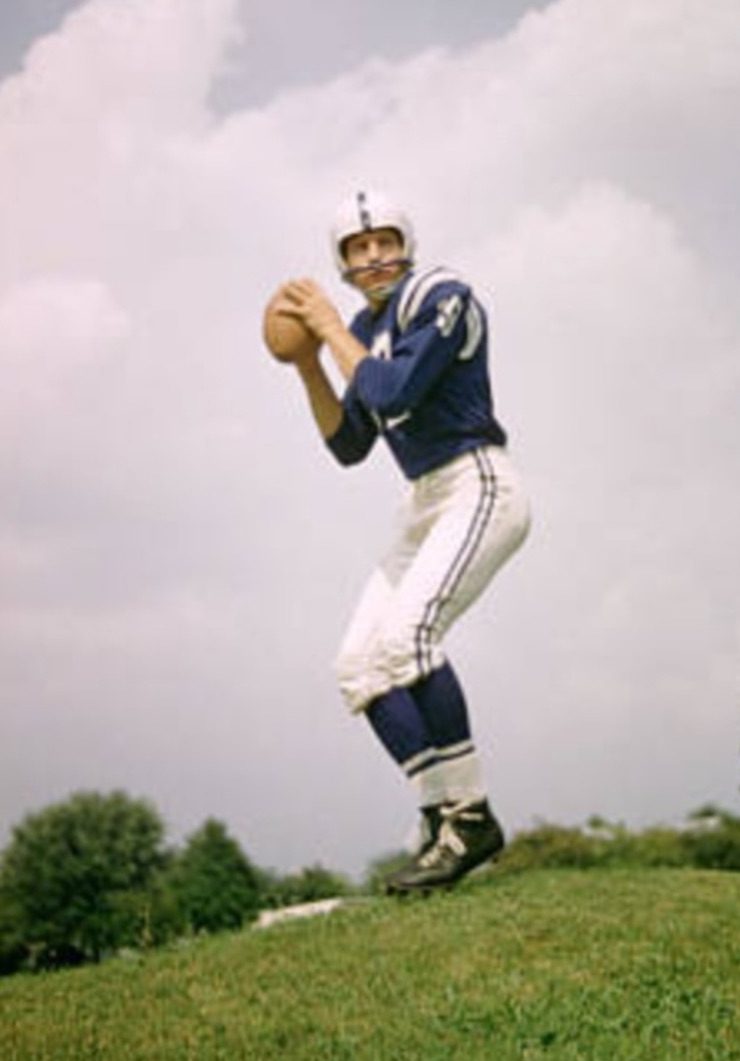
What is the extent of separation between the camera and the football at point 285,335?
5.99 meters

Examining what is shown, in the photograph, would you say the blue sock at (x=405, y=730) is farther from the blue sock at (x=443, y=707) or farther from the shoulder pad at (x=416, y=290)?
the shoulder pad at (x=416, y=290)

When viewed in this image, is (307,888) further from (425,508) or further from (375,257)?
(375,257)

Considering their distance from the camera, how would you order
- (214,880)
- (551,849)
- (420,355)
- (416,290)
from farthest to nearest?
(214,880), (551,849), (416,290), (420,355)

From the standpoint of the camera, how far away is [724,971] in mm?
4211

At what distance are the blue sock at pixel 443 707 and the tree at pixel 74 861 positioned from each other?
804 centimetres

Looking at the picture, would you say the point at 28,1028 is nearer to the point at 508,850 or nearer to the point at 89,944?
the point at 508,850

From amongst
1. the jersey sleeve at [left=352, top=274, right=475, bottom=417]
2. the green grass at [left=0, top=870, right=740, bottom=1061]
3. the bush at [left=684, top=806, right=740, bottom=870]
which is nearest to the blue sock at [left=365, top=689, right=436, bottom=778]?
the green grass at [left=0, top=870, right=740, bottom=1061]

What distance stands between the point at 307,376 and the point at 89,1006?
2.82 metres

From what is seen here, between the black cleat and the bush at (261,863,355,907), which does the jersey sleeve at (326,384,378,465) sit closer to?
the black cleat

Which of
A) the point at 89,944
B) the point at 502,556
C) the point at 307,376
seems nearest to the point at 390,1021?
the point at 502,556

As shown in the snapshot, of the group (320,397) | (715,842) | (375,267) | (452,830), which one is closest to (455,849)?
(452,830)

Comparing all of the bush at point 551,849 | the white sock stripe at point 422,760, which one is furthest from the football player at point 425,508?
the bush at point 551,849

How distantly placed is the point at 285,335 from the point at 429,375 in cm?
78

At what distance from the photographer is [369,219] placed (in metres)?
→ 5.89
